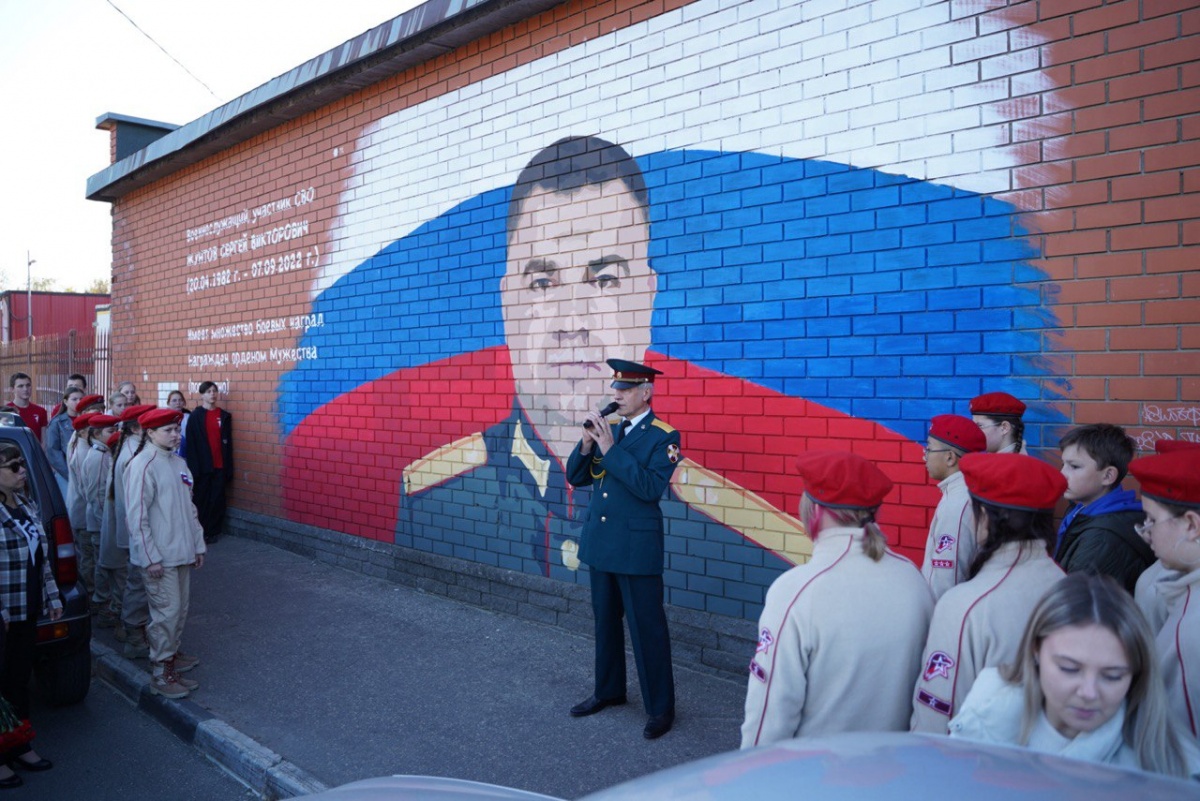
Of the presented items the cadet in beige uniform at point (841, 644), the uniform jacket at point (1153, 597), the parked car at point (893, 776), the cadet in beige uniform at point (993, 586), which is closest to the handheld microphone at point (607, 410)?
the cadet in beige uniform at point (841, 644)

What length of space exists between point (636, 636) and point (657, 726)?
46cm

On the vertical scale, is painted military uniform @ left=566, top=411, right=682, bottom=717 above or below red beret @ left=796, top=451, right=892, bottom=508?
below

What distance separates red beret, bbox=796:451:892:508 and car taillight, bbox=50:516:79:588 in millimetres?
4576

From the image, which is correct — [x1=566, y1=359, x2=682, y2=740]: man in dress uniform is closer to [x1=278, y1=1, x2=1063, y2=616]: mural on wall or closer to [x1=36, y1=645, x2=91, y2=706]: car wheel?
[x1=278, y1=1, x2=1063, y2=616]: mural on wall

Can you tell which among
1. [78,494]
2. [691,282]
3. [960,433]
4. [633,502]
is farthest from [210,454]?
[960,433]

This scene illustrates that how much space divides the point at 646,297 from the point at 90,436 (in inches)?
181

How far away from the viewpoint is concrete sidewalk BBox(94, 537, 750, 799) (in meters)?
4.14

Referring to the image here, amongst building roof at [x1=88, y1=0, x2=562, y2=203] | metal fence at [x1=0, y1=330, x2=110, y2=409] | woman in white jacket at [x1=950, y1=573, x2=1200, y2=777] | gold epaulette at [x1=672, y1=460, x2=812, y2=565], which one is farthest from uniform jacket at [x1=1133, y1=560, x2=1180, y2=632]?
metal fence at [x1=0, y1=330, x2=110, y2=409]

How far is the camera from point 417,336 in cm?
755

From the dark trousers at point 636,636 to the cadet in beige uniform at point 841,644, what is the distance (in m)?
2.11

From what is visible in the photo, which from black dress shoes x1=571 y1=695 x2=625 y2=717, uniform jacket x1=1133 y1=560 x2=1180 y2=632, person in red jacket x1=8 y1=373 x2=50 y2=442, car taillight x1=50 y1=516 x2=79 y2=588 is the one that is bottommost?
black dress shoes x1=571 y1=695 x2=625 y2=717

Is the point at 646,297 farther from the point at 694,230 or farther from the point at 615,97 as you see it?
the point at 615,97

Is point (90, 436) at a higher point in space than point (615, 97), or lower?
lower

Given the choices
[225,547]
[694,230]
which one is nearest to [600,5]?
[694,230]
